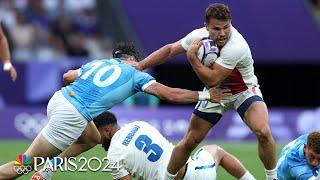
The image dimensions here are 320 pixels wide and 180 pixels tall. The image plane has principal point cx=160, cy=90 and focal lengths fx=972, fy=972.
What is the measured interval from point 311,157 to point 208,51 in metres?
1.49

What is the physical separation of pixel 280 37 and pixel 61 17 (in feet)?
13.8

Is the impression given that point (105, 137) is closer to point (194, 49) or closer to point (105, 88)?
point (105, 88)

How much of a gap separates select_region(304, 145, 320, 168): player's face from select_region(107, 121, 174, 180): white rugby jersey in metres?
1.43

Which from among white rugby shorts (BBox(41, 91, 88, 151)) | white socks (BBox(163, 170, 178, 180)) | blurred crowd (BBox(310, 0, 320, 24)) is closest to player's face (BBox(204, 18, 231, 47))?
white socks (BBox(163, 170, 178, 180))

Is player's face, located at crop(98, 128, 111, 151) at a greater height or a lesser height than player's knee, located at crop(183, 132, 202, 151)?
greater

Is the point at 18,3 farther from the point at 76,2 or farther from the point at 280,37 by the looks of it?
the point at 280,37

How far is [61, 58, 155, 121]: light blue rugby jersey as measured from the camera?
29.9 ft

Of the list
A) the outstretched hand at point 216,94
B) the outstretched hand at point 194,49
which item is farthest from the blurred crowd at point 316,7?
the outstretched hand at point 194,49

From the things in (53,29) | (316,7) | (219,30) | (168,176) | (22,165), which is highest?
(219,30)

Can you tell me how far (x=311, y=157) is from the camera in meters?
8.49

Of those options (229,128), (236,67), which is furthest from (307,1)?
(236,67)

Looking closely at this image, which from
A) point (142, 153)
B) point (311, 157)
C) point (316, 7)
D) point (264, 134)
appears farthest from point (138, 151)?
point (316, 7)

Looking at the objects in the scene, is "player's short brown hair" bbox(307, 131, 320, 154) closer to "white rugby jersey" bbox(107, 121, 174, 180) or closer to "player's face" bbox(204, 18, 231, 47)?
"player's face" bbox(204, 18, 231, 47)

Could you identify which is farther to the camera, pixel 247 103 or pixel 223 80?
pixel 247 103
